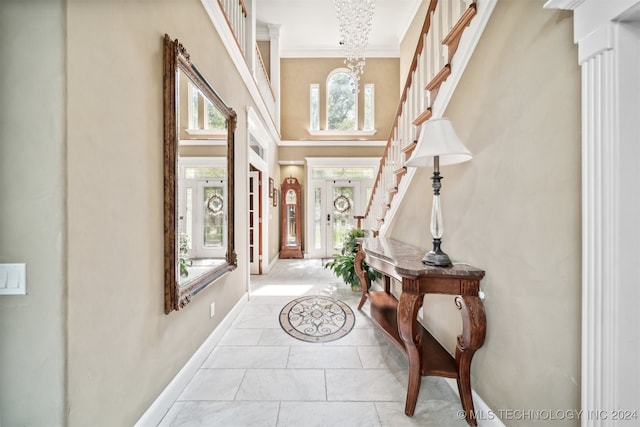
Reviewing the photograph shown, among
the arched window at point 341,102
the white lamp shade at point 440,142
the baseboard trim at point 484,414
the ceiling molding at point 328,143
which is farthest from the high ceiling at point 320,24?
the baseboard trim at point 484,414

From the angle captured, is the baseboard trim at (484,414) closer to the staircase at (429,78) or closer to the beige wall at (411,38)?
the staircase at (429,78)

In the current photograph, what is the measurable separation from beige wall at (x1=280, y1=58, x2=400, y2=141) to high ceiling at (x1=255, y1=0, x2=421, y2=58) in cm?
20

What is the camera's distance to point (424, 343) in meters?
1.86

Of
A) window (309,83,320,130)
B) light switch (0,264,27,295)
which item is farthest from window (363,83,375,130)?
light switch (0,264,27,295)

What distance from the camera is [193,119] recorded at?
6.07 ft

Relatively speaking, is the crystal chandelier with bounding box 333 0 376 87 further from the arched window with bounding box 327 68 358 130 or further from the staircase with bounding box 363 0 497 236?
the arched window with bounding box 327 68 358 130

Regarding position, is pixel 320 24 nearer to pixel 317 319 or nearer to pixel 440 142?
pixel 440 142

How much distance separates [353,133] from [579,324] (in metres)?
5.95

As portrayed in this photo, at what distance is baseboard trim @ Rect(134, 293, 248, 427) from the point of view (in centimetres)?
136

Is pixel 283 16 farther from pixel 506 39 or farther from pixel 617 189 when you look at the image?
pixel 617 189

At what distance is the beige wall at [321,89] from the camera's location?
6.35 m

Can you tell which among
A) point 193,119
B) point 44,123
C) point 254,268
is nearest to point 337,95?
point 254,268

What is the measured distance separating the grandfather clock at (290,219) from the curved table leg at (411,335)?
16.0 feet

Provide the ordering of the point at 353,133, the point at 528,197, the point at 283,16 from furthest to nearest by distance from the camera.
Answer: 1. the point at 353,133
2. the point at 283,16
3. the point at 528,197
